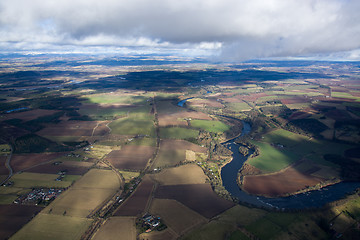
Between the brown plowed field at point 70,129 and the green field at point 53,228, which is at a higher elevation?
the brown plowed field at point 70,129

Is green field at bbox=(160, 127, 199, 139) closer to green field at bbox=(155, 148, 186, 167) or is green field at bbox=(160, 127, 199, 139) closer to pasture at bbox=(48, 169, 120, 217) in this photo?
green field at bbox=(155, 148, 186, 167)

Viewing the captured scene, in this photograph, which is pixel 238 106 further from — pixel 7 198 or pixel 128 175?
pixel 7 198

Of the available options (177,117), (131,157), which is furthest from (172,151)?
(177,117)

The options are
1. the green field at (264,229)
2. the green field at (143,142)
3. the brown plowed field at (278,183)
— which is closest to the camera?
the green field at (264,229)

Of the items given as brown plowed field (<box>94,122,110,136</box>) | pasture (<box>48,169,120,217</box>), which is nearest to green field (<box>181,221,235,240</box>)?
pasture (<box>48,169,120,217</box>)

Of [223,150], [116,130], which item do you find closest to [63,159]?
[116,130]

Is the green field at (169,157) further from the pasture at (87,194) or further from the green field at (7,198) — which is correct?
the green field at (7,198)

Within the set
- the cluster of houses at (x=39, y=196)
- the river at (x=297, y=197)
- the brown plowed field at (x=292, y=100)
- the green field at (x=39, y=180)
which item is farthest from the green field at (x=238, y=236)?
the brown plowed field at (x=292, y=100)

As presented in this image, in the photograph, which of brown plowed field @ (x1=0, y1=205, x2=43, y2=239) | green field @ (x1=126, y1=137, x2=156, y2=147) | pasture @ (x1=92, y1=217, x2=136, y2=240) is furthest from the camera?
green field @ (x1=126, y1=137, x2=156, y2=147)
